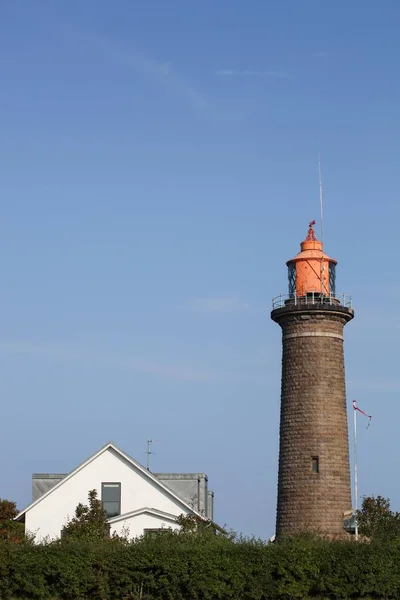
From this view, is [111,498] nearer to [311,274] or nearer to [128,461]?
[128,461]

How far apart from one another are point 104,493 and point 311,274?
48.5 feet

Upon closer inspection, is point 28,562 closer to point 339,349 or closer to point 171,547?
point 171,547

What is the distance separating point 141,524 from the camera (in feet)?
185

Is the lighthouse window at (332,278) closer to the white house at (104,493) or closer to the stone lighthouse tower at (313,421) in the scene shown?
the stone lighthouse tower at (313,421)

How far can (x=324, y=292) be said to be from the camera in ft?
201

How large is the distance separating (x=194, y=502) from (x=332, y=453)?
8293mm

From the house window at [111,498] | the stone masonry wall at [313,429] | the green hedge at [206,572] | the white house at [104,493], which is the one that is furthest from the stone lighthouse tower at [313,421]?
the green hedge at [206,572]

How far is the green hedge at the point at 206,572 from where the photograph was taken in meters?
42.0

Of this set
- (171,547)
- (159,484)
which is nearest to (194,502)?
(159,484)

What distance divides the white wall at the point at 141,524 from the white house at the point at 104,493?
3.31 feet

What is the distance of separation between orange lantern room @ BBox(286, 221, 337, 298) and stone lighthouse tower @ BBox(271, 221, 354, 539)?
0.74 m

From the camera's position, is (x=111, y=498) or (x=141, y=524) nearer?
(x=141, y=524)

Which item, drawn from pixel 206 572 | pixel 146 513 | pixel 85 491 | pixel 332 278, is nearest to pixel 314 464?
pixel 146 513

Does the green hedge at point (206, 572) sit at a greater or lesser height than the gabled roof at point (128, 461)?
lesser
